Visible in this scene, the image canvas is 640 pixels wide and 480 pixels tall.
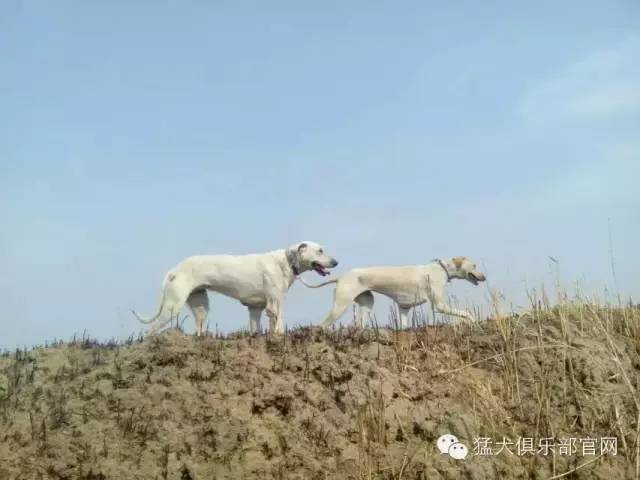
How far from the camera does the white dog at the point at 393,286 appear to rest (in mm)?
13039

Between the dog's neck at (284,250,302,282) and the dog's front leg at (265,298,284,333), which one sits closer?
the dog's front leg at (265,298,284,333)

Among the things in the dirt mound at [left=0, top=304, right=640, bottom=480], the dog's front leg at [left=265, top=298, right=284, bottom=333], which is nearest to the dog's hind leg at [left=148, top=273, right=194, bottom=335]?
the dog's front leg at [left=265, top=298, right=284, bottom=333]

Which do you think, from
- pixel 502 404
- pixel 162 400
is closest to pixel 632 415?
pixel 502 404

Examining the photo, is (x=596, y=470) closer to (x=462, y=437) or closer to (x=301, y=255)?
(x=462, y=437)

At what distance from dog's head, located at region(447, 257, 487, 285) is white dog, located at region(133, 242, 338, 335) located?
3241 millimetres

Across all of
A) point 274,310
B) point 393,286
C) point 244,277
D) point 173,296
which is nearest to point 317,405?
point 274,310

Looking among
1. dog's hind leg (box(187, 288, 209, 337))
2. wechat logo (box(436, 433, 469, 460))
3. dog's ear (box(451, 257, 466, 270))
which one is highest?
dog's ear (box(451, 257, 466, 270))

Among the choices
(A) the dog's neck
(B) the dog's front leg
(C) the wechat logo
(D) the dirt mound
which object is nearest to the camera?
(D) the dirt mound

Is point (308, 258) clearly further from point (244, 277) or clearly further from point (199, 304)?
point (199, 304)

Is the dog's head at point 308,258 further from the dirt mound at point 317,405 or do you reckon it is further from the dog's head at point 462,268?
the dirt mound at point 317,405

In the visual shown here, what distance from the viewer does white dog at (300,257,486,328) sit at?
42.8ft

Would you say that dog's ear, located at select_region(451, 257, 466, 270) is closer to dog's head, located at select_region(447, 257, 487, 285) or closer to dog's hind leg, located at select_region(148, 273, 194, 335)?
dog's head, located at select_region(447, 257, 487, 285)

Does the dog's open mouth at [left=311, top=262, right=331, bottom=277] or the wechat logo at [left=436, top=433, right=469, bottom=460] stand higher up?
the dog's open mouth at [left=311, top=262, right=331, bottom=277]

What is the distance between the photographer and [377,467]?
5855mm
